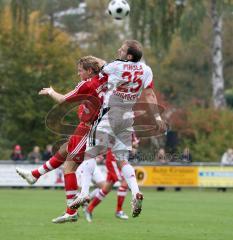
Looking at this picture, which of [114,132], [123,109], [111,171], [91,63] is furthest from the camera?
[111,171]

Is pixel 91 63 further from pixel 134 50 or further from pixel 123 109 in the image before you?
pixel 134 50

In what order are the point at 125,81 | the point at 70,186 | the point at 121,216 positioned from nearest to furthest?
the point at 125,81 < the point at 70,186 < the point at 121,216

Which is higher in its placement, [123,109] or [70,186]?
[123,109]

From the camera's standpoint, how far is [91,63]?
41.3 feet

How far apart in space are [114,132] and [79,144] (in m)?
0.81

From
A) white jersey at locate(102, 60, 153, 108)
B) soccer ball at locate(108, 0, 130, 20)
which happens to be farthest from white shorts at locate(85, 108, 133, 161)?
soccer ball at locate(108, 0, 130, 20)

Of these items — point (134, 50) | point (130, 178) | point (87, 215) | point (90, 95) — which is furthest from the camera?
point (87, 215)

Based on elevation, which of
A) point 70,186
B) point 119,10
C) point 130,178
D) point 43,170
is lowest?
point 70,186

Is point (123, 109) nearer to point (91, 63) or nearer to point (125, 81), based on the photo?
point (125, 81)

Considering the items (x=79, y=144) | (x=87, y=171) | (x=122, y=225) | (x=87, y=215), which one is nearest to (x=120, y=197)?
(x=87, y=215)

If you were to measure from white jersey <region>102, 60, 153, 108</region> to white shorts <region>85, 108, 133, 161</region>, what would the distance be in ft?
0.51

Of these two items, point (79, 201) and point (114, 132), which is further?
point (114, 132)

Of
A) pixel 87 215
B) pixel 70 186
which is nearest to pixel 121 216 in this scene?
pixel 87 215

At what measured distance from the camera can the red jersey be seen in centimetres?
1205
